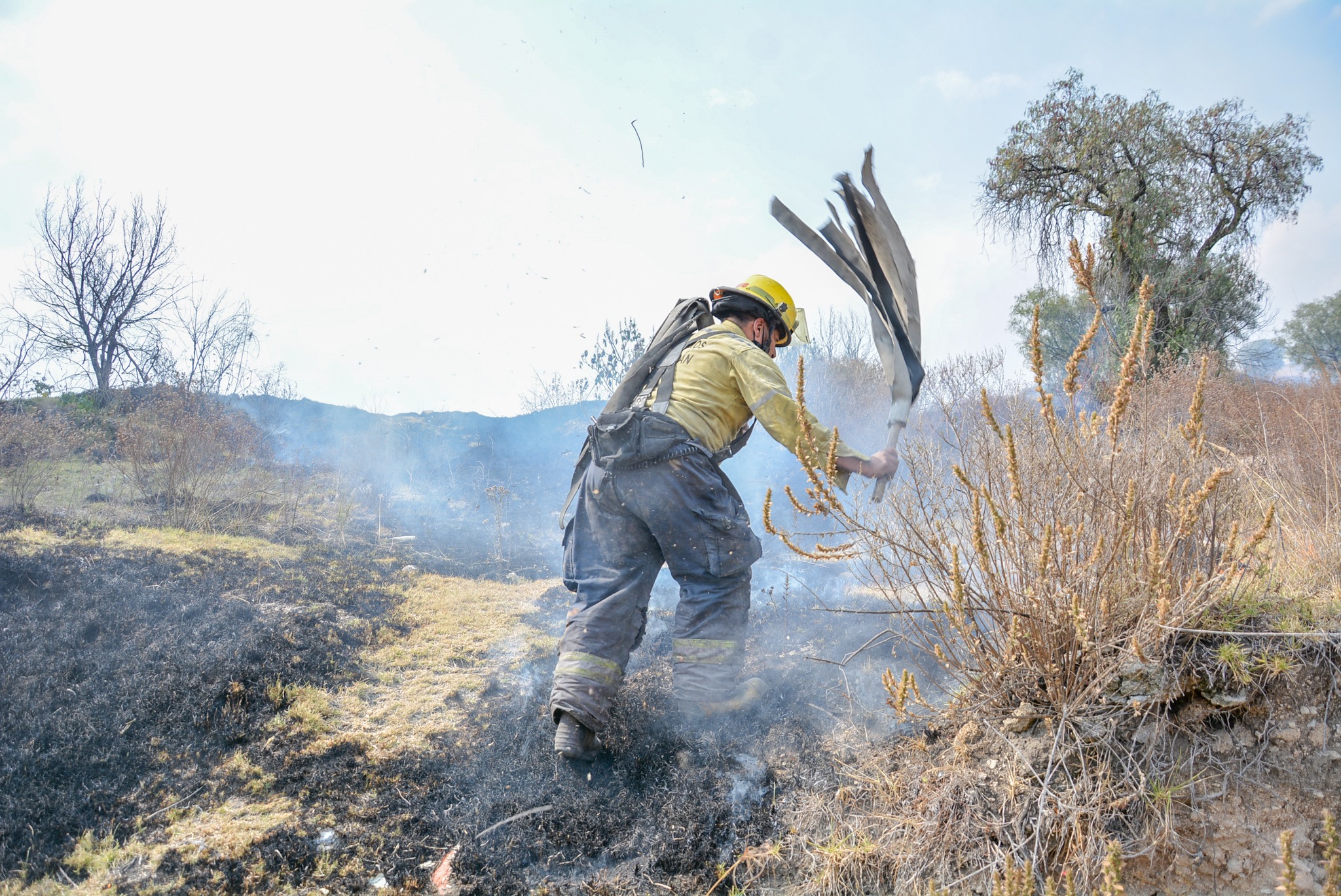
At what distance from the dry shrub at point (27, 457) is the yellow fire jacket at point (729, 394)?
7.47 meters

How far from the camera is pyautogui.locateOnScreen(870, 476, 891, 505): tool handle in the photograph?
2577mm

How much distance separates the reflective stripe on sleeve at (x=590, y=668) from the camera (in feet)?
8.30

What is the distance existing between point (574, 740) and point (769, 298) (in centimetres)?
222

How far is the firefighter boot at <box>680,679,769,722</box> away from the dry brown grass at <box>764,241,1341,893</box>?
0.72 m

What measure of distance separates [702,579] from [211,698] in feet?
7.39

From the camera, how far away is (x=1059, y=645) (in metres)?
1.83

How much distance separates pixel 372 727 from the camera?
2.95m

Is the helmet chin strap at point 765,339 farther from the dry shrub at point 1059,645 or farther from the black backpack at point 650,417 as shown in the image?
the dry shrub at point 1059,645

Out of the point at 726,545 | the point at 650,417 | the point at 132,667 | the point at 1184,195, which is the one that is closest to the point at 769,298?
the point at 650,417

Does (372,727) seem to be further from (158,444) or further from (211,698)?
(158,444)

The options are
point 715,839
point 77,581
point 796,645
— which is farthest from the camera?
point 77,581

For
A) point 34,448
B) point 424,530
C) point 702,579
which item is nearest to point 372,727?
point 702,579

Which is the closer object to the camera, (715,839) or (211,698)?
(715,839)

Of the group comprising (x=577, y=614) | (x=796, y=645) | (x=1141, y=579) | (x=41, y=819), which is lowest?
(x=41, y=819)
